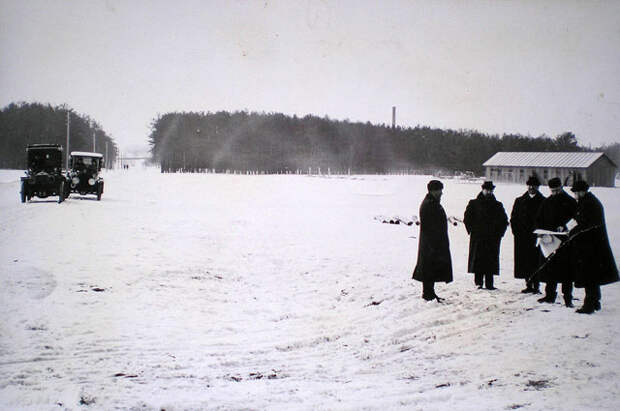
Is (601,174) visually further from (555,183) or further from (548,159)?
(548,159)

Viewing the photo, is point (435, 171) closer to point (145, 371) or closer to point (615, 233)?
point (615, 233)

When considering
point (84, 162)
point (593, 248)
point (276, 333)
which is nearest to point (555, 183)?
point (593, 248)

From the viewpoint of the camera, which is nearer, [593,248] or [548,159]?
[593,248]

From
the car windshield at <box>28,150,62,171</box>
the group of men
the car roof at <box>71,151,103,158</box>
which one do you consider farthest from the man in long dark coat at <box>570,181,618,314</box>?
the car roof at <box>71,151,103,158</box>

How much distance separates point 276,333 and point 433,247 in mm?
2465

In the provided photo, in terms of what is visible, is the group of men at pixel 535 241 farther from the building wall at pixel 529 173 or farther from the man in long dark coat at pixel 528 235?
the building wall at pixel 529 173

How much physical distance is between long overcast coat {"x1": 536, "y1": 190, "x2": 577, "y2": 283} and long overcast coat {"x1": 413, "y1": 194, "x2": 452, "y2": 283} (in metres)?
1.20

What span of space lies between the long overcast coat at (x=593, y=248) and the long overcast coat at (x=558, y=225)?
24 cm

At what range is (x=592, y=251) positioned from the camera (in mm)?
5184

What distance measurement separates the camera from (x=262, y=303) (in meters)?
6.31

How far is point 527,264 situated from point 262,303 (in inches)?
150

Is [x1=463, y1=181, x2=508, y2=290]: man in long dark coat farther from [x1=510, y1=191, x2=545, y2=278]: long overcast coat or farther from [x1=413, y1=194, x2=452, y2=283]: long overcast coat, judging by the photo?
[x1=413, y1=194, x2=452, y2=283]: long overcast coat

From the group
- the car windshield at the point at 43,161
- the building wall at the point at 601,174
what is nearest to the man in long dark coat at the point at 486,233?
the building wall at the point at 601,174

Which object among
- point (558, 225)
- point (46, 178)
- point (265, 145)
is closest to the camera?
point (558, 225)
